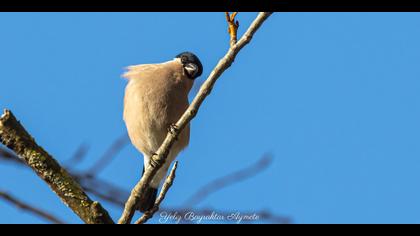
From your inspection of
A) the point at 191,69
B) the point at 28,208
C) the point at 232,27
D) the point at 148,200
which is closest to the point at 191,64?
the point at 191,69

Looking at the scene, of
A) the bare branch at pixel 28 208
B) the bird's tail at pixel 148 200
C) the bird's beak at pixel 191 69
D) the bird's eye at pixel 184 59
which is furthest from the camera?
the bird's eye at pixel 184 59

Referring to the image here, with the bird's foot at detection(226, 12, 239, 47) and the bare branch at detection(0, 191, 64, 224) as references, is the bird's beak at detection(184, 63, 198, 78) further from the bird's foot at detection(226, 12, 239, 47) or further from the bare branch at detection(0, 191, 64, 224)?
the bare branch at detection(0, 191, 64, 224)

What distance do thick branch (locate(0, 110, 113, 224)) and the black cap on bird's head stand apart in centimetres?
250

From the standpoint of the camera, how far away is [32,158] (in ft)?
8.30

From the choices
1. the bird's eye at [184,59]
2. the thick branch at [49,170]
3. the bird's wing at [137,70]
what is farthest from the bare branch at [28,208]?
the bird's eye at [184,59]

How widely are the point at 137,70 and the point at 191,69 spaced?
0.47 metres

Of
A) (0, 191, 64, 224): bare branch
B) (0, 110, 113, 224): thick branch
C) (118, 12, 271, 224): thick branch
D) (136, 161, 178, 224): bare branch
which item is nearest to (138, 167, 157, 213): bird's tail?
(136, 161, 178, 224): bare branch

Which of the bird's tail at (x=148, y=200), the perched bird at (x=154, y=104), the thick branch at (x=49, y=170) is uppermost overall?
the perched bird at (x=154, y=104)

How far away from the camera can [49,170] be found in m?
2.59

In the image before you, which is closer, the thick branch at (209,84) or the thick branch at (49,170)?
the thick branch at (49,170)

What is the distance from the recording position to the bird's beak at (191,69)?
498 cm

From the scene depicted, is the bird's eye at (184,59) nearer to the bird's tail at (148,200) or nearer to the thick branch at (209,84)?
the bird's tail at (148,200)

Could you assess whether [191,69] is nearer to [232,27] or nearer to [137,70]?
[137,70]
